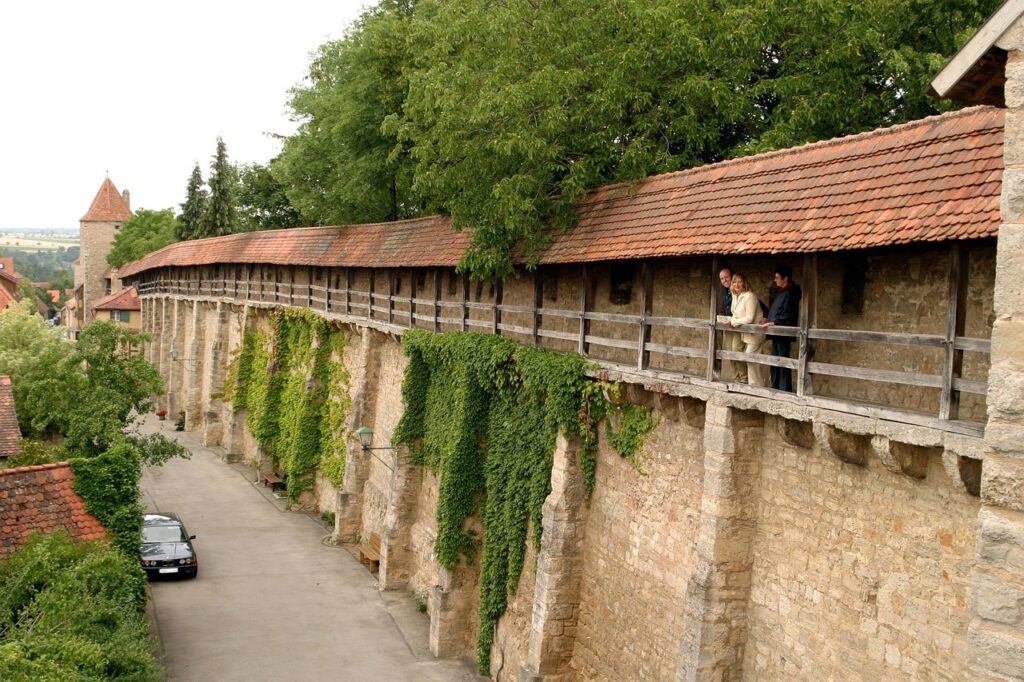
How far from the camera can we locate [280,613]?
20453 millimetres

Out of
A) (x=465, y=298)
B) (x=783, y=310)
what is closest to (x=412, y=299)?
(x=465, y=298)

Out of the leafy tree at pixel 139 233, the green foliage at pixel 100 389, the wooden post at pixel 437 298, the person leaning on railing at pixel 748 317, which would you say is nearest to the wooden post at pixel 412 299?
the wooden post at pixel 437 298

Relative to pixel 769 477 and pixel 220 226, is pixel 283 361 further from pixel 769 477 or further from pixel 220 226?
pixel 220 226

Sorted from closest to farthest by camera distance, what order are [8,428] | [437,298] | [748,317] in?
[748,317], [437,298], [8,428]

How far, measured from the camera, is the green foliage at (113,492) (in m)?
16.5

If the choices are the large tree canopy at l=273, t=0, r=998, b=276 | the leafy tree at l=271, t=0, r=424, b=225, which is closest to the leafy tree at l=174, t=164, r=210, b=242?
the leafy tree at l=271, t=0, r=424, b=225

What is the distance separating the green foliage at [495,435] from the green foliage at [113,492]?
5.43 meters

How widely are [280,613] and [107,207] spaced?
2861 inches

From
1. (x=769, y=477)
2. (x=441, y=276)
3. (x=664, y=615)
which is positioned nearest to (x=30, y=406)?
(x=441, y=276)

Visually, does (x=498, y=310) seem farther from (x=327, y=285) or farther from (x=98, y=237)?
(x=98, y=237)

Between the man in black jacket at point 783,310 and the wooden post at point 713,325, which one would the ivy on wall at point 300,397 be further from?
Result: the man in black jacket at point 783,310

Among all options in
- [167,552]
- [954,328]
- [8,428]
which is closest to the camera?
[954,328]

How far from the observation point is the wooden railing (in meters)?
8.15

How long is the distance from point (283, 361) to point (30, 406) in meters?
7.55
